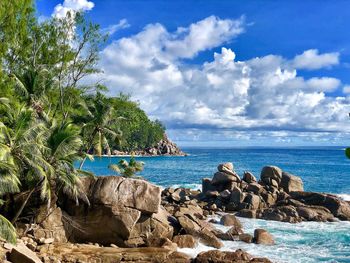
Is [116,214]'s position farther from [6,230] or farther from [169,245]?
[6,230]

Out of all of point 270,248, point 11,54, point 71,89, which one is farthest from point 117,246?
point 11,54

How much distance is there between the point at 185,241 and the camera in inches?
933

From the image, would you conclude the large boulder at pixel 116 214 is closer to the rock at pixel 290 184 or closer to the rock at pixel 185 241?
the rock at pixel 185 241

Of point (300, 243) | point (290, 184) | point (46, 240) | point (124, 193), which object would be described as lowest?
point (300, 243)

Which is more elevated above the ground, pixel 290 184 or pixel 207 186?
pixel 290 184

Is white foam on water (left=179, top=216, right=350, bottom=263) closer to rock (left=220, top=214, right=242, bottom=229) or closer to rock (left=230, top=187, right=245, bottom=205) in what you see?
rock (left=220, top=214, right=242, bottom=229)

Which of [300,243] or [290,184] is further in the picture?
[290,184]

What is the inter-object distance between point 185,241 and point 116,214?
166 inches

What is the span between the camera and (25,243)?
68.4ft

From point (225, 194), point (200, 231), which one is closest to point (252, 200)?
point (225, 194)

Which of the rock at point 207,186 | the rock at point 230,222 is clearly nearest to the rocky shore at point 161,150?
the rock at point 207,186

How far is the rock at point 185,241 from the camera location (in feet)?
77.3

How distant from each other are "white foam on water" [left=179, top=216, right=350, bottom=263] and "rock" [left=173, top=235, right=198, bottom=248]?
327mm

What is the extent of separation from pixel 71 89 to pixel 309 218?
22290 mm
